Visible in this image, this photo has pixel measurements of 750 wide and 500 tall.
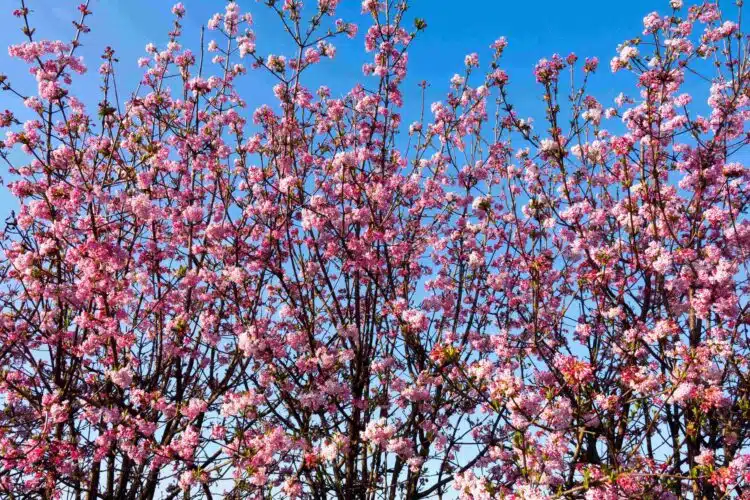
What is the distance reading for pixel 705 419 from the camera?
8133mm

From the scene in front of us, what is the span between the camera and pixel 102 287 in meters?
8.33

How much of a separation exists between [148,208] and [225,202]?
4.48ft

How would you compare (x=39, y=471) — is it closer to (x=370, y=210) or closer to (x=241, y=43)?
(x=370, y=210)

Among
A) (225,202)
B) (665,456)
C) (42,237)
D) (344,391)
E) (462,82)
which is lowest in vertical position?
(665,456)

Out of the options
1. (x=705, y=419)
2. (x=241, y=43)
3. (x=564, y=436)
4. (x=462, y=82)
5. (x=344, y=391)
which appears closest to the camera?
(x=564, y=436)

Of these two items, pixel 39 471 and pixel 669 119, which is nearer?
pixel 39 471

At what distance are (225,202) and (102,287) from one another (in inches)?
92.7

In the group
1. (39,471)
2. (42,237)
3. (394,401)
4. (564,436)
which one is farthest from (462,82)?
(39,471)

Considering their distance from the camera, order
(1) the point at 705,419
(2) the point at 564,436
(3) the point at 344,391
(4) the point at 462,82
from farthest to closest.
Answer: (4) the point at 462,82 → (3) the point at 344,391 → (1) the point at 705,419 → (2) the point at 564,436

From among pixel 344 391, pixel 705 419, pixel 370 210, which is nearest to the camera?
pixel 705 419

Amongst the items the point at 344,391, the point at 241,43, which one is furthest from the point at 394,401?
the point at 241,43

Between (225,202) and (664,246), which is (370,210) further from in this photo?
(664,246)

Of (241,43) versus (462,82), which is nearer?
(241,43)

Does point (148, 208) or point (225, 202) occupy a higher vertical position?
point (225, 202)
